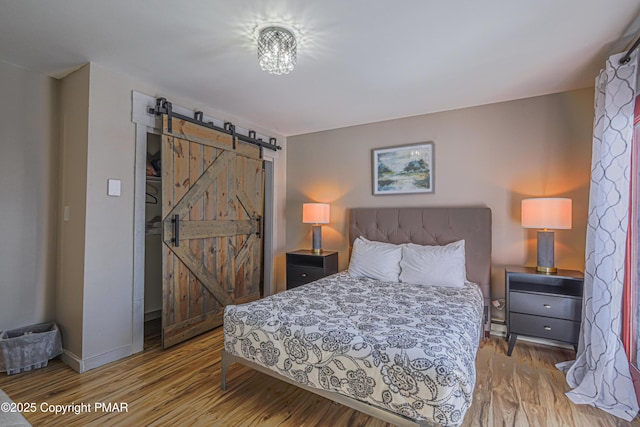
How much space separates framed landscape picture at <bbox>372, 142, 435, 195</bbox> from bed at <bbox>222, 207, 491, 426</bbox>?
0.91 metres

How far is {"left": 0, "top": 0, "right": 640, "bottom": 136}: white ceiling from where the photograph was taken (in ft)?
5.81

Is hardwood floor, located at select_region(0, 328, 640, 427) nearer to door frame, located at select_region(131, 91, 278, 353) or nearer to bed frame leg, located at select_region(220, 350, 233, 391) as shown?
bed frame leg, located at select_region(220, 350, 233, 391)

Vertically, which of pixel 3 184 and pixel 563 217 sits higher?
pixel 3 184

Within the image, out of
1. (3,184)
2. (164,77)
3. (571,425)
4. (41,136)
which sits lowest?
(571,425)

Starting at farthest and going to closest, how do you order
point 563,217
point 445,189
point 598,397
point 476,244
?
point 445,189
point 476,244
point 563,217
point 598,397

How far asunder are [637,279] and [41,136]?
15.5 feet

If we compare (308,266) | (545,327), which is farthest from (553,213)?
(308,266)

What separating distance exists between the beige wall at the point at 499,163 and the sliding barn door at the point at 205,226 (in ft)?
3.87

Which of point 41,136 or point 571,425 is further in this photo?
point 41,136

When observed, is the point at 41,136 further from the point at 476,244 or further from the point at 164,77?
the point at 476,244

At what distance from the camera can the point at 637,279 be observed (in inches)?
80.7

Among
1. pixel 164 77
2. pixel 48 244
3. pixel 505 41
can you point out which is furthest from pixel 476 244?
pixel 48 244

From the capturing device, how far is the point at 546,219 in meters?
2.62

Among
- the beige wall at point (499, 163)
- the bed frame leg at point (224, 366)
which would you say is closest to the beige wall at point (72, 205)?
the bed frame leg at point (224, 366)
